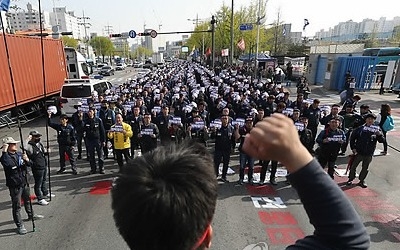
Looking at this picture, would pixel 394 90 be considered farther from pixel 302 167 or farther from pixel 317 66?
pixel 302 167

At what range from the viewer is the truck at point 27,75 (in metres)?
11.9

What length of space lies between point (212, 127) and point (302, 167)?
730cm

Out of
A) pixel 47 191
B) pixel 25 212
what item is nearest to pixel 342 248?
pixel 25 212

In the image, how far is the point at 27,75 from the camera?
13734 mm

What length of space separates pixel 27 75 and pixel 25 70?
0.27 m

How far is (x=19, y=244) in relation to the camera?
5.09 m

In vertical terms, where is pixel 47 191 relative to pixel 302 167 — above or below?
below

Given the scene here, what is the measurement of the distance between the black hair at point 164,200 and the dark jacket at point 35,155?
6040 millimetres

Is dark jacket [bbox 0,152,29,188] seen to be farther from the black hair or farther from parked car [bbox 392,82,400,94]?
parked car [bbox 392,82,400,94]

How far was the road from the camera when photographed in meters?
5.17

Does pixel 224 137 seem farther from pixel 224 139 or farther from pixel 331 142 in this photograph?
pixel 331 142

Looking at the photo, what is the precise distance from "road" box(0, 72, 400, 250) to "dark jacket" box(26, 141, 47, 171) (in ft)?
3.00

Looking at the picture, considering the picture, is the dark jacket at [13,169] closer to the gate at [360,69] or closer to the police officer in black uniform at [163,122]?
the police officer in black uniform at [163,122]

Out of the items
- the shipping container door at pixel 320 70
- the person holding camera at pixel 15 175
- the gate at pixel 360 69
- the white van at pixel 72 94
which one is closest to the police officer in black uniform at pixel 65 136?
the person holding camera at pixel 15 175
